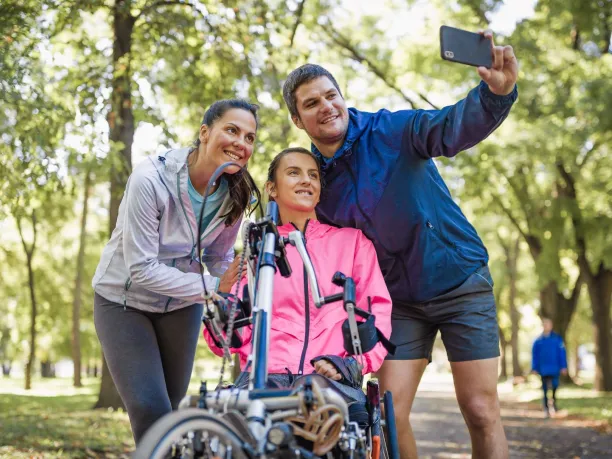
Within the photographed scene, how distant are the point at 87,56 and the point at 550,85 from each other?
31.2ft

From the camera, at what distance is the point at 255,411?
2.16 m

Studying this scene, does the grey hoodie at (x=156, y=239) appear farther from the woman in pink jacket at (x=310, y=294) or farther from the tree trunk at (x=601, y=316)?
the tree trunk at (x=601, y=316)

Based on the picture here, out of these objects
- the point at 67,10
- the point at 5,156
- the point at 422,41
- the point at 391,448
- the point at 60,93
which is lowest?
the point at 391,448

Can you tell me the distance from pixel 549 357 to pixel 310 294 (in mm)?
12753

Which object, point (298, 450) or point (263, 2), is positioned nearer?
point (298, 450)

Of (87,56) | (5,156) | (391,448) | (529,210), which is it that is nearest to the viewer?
(391,448)

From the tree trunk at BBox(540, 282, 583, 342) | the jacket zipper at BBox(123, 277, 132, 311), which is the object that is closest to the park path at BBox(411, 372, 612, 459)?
the jacket zipper at BBox(123, 277, 132, 311)

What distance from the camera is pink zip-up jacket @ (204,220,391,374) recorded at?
3.17 m

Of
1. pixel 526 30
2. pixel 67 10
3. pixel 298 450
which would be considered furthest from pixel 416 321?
pixel 526 30

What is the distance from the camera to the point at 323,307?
134 inches

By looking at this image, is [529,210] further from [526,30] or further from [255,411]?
[255,411]

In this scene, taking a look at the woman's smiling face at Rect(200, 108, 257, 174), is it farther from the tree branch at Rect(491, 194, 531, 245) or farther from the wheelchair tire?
the tree branch at Rect(491, 194, 531, 245)

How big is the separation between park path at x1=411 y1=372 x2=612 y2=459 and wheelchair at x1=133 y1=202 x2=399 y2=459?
6.17 metres

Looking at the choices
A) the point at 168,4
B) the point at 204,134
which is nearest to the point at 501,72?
the point at 204,134
